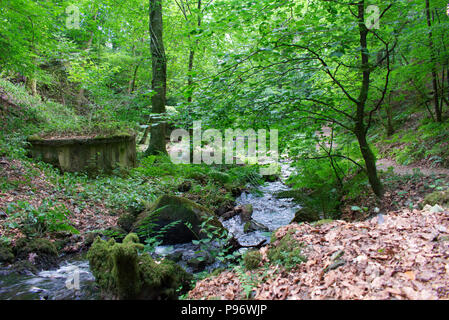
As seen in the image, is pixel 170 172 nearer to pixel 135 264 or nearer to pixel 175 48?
pixel 135 264

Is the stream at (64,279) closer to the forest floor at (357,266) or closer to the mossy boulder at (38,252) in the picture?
the mossy boulder at (38,252)

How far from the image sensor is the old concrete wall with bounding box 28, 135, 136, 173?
7887mm

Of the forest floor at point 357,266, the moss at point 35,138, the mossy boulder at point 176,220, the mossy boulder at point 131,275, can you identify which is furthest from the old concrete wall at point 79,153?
the forest floor at point 357,266

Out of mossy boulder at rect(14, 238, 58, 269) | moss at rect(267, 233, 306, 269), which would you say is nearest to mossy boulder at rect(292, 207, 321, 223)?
moss at rect(267, 233, 306, 269)

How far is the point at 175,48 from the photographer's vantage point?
564 inches

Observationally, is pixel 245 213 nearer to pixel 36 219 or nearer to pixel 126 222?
pixel 126 222

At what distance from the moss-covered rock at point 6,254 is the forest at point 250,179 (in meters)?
0.02

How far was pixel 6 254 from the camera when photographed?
412 cm

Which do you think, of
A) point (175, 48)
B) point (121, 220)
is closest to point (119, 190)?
Answer: point (121, 220)

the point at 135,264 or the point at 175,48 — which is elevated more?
the point at 175,48

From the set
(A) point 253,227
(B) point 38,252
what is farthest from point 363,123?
(B) point 38,252

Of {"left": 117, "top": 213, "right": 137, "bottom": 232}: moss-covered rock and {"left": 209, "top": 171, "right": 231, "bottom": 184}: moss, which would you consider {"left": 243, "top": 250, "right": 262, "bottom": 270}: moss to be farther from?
{"left": 209, "top": 171, "right": 231, "bottom": 184}: moss
